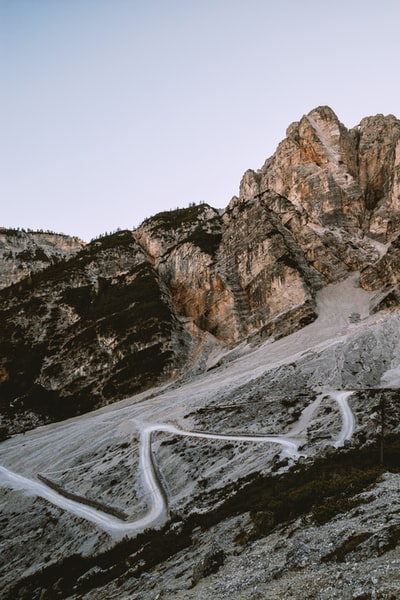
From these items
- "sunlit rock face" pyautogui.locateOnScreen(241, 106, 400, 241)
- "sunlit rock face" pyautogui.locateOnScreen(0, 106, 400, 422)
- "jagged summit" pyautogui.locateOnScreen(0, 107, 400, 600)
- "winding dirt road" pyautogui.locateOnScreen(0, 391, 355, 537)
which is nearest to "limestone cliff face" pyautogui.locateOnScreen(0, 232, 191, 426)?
"sunlit rock face" pyautogui.locateOnScreen(0, 106, 400, 422)

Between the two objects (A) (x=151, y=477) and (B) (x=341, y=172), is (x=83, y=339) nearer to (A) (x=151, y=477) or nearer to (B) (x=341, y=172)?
(A) (x=151, y=477)

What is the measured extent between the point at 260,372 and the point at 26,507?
4454 cm

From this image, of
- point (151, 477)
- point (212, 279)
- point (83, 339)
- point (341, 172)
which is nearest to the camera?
point (151, 477)

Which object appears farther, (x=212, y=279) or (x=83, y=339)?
(x=212, y=279)

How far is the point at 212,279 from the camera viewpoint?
132 metres

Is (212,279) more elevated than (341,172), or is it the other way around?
(341,172)

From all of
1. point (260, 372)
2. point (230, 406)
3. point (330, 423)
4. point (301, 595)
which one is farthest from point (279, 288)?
point (301, 595)

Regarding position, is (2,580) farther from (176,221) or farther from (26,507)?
(176,221)

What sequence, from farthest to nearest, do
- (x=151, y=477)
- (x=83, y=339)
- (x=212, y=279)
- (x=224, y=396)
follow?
(x=212, y=279) < (x=83, y=339) < (x=224, y=396) < (x=151, y=477)

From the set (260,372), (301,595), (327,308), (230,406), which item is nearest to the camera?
(301,595)

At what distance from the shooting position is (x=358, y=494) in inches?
850

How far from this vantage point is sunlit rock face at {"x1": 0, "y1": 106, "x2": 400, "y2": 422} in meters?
111

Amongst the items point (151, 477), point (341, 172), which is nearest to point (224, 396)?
point (151, 477)

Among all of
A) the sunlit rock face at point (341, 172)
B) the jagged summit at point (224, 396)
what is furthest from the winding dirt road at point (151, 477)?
the sunlit rock face at point (341, 172)
